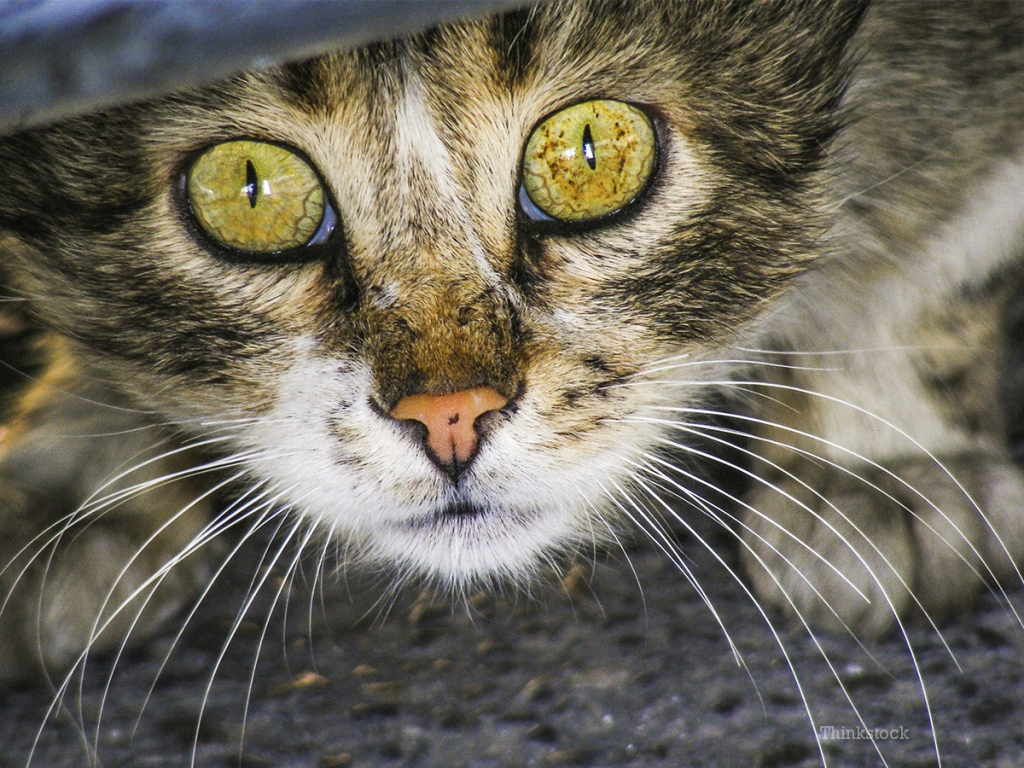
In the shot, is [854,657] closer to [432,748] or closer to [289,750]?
[432,748]

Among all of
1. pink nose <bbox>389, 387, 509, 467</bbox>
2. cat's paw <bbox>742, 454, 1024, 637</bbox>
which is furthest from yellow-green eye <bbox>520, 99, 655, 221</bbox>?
cat's paw <bbox>742, 454, 1024, 637</bbox>

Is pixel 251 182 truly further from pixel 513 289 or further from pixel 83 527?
pixel 83 527

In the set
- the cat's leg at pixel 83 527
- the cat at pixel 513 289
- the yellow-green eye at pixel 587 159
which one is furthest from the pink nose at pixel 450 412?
the cat's leg at pixel 83 527

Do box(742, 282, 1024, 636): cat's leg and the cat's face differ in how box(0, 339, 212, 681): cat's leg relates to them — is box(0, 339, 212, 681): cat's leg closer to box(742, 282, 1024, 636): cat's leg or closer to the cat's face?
the cat's face

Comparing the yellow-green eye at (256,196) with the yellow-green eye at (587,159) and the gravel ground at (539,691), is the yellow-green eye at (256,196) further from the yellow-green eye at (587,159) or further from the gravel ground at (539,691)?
the gravel ground at (539,691)

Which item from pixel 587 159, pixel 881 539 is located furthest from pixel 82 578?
pixel 881 539

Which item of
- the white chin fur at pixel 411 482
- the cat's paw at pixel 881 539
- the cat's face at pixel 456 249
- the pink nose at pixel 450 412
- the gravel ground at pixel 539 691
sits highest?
the cat's face at pixel 456 249

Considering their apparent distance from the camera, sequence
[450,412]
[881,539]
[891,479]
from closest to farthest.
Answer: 1. [450,412]
2. [881,539]
3. [891,479]
